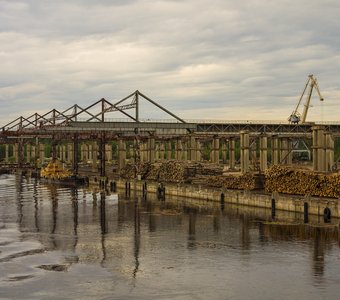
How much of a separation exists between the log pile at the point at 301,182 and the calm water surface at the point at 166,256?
5290mm

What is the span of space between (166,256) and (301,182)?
86.5 ft

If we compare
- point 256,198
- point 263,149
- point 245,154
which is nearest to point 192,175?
point 245,154

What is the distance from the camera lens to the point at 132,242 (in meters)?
40.3

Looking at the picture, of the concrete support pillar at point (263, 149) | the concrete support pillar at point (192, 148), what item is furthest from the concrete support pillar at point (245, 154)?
the concrete support pillar at point (192, 148)

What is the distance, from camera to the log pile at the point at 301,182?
5310 cm

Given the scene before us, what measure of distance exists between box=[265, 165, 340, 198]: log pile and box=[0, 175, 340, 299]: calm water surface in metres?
5.29

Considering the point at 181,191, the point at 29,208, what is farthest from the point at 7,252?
the point at 181,191

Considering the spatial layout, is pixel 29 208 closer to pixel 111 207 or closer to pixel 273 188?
pixel 111 207

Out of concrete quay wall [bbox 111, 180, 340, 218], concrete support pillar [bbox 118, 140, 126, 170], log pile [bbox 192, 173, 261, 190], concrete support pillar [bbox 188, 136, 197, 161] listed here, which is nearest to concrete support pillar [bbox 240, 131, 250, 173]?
log pile [bbox 192, 173, 261, 190]

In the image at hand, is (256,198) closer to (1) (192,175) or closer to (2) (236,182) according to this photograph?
(2) (236,182)

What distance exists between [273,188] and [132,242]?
83.0 feet

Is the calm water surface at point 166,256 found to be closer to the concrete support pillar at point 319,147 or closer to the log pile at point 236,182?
the log pile at point 236,182

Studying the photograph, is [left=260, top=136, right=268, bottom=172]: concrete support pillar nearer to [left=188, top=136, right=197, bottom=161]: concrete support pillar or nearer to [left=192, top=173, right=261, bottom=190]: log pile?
[left=188, top=136, right=197, bottom=161]: concrete support pillar

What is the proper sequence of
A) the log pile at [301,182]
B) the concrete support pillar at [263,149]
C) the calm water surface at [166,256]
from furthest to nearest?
the concrete support pillar at [263,149] < the log pile at [301,182] < the calm water surface at [166,256]
